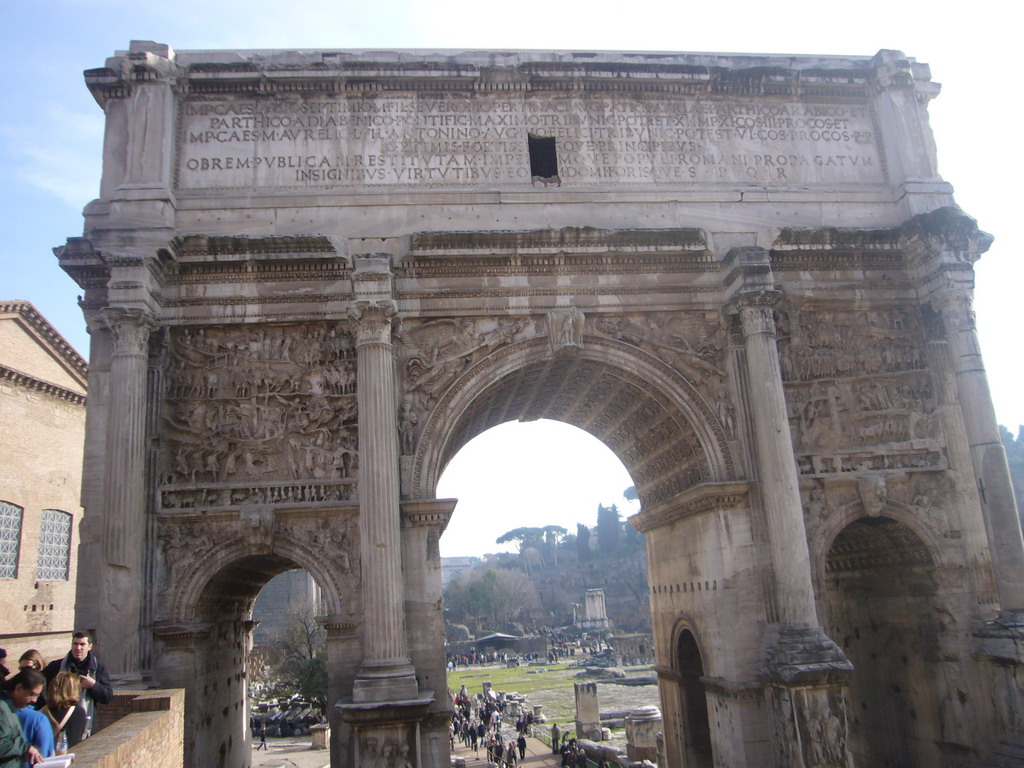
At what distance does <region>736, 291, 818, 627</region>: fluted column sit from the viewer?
12.1m

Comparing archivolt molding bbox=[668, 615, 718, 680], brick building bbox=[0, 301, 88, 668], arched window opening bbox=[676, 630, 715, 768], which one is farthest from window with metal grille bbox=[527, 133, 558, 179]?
brick building bbox=[0, 301, 88, 668]

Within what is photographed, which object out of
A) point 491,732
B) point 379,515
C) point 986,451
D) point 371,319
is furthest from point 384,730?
point 491,732

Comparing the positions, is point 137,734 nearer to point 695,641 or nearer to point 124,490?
point 124,490

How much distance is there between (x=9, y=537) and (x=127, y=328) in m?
14.9

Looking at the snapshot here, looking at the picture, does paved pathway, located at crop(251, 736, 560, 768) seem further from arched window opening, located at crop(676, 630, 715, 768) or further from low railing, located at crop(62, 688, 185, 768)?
low railing, located at crop(62, 688, 185, 768)

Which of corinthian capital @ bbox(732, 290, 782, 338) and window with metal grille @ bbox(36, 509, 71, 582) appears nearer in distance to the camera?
corinthian capital @ bbox(732, 290, 782, 338)

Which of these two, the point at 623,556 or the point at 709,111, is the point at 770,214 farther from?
the point at 623,556

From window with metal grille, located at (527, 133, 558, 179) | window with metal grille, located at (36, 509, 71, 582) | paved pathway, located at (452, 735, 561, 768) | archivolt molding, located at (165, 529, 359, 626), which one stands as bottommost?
paved pathway, located at (452, 735, 561, 768)

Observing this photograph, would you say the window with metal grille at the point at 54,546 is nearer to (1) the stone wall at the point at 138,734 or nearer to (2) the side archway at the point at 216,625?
(2) the side archway at the point at 216,625

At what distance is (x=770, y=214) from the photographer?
1430 cm

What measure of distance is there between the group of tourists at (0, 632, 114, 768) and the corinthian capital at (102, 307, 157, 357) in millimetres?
5384

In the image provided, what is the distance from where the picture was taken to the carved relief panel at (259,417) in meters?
12.4

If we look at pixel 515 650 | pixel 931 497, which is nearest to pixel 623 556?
pixel 515 650

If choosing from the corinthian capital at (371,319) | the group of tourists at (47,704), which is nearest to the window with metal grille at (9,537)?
the corinthian capital at (371,319)
